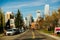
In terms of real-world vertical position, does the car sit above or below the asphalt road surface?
above

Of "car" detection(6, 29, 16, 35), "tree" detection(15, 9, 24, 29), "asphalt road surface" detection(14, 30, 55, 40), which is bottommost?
"asphalt road surface" detection(14, 30, 55, 40)

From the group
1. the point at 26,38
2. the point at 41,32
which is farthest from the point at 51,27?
the point at 26,38

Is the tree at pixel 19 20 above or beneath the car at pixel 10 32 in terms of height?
above

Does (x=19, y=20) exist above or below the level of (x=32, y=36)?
above

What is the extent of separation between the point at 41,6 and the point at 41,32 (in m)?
0.55

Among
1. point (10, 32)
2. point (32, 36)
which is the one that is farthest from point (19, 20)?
point (32, 36)

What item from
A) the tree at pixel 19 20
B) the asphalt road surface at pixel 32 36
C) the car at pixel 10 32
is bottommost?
the asphalt road surface at pixel 32 36

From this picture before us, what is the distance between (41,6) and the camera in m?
2.27

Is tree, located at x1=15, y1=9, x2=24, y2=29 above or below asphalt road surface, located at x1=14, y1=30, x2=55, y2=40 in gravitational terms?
above

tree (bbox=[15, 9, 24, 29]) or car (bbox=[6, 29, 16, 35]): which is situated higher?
tree (bbox=[15, 9, 24, 29])

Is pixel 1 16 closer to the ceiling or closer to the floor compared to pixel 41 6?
closer to the floor

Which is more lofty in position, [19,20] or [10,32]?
[19,20]

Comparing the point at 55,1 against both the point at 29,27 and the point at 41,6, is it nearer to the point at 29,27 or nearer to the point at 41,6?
the point at 41,6

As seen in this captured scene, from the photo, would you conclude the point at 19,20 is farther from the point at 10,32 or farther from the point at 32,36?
the point at 32,36
